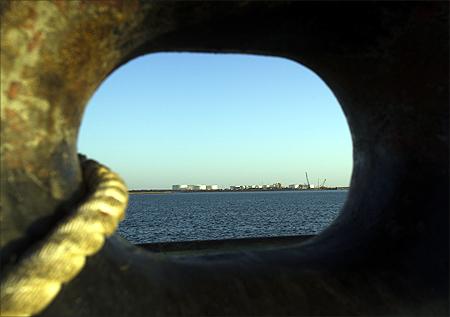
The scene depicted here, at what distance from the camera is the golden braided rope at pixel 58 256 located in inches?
47.3

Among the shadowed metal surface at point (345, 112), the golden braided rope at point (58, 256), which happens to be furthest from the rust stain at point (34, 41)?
the golden braided rope at point (58, 256)

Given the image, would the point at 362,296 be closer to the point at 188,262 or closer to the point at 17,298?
the point at 188,262

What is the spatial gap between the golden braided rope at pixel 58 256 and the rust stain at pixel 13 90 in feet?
1.08

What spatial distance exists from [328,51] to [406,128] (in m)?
0.46

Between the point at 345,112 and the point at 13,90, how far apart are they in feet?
5.37

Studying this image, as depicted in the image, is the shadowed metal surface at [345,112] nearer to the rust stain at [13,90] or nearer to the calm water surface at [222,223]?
the rust stain at [13,90]

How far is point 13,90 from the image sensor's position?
4.23ft

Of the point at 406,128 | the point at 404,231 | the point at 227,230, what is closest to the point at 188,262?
the point at 404,231

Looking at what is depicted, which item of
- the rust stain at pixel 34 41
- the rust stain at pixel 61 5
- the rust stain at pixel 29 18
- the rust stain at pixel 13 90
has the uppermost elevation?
the rust stain at pixel 61 5

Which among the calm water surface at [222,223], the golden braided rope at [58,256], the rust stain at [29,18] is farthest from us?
the calm water surface at [222,223]

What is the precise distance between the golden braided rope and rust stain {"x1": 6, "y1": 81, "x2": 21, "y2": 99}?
13.0 inches

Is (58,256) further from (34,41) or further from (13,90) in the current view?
(34,41)

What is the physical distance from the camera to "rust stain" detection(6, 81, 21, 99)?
4.21 feet

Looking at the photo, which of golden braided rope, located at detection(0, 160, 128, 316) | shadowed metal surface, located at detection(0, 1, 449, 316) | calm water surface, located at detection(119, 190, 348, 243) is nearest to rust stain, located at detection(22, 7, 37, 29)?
shadowed metal surface, located at detection(0, 1, 449, 316)
